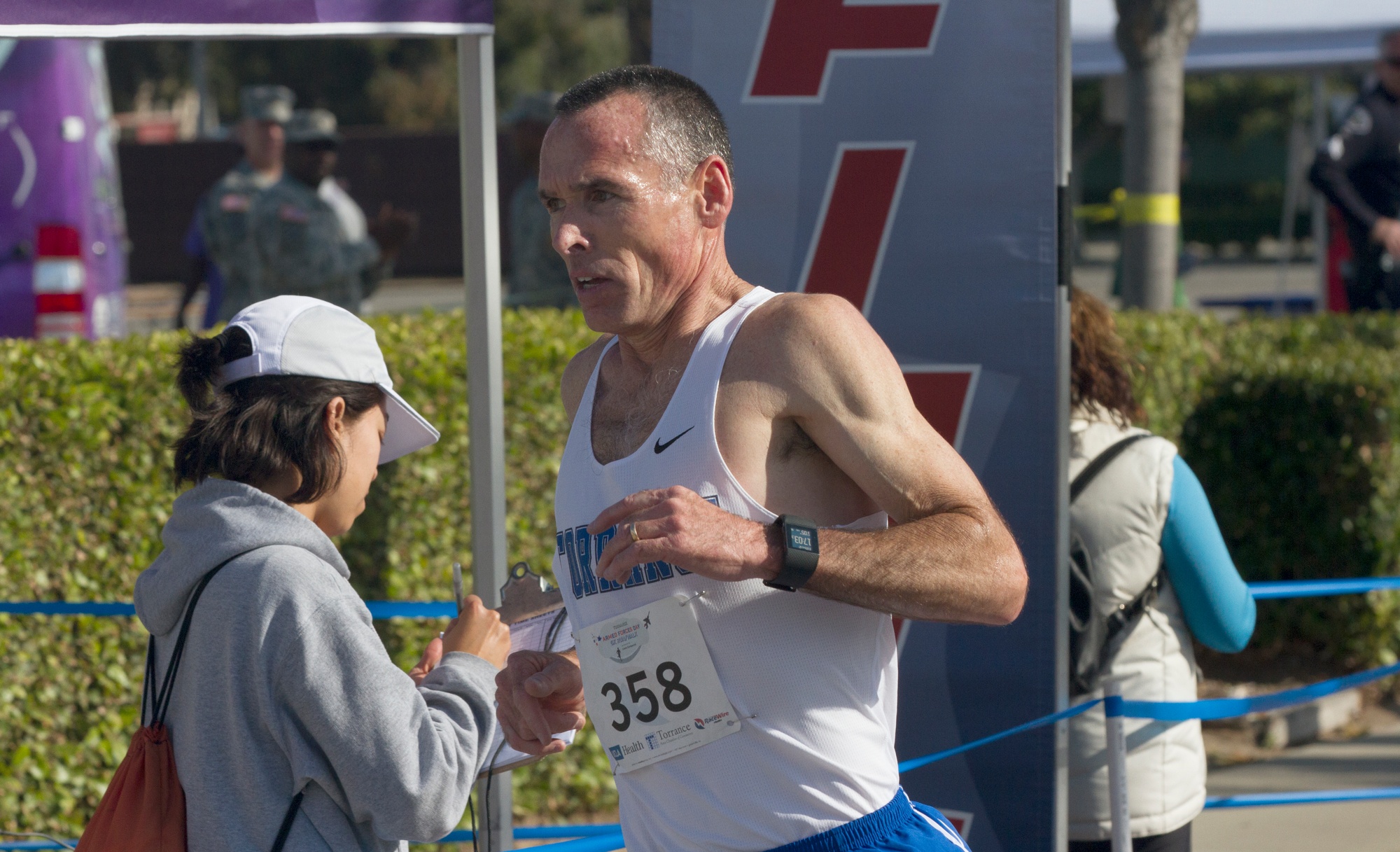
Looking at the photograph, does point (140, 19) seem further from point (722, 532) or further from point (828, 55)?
point (722, 532)

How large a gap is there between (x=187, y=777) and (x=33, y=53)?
649 centimetres

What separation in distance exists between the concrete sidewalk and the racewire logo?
3.56 meters

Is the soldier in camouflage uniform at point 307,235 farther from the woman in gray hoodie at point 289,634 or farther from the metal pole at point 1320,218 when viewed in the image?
the metal pole at point 1320,218

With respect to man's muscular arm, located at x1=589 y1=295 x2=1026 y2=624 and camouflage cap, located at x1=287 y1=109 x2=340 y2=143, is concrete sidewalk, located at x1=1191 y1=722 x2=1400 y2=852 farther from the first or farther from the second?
camouflage cap, located at x1=287 y1=109 x2=340 y2=143

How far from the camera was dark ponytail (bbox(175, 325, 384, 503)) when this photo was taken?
2141 mm

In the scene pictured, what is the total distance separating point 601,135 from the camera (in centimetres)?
201

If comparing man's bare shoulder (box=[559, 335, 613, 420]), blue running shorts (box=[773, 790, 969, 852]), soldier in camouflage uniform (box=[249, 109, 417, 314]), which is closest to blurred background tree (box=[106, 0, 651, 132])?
→ soldier in camouflage uniform (box=[249, 109, 417, 314])

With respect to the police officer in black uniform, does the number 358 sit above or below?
below

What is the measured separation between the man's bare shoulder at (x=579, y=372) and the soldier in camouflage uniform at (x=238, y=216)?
220 inches

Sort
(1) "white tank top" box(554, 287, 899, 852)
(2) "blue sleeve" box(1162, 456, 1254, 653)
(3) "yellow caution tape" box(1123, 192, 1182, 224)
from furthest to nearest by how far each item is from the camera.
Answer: (3) "yellow caution tape" box(1123, 192, 1182, 224) < (2) "blue sleeve" box(1162, 456, 1254, 653) < (1) "white tank top" box(554, 287, 899, 852)

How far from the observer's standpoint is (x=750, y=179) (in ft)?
10.7

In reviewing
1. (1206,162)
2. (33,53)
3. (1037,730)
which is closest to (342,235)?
(33,53)

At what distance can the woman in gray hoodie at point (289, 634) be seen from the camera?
1.98m

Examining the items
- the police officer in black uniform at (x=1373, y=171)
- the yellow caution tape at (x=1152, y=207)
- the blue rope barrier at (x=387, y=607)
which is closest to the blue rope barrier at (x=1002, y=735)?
the blue rope barrier at (x=387, y=607)
